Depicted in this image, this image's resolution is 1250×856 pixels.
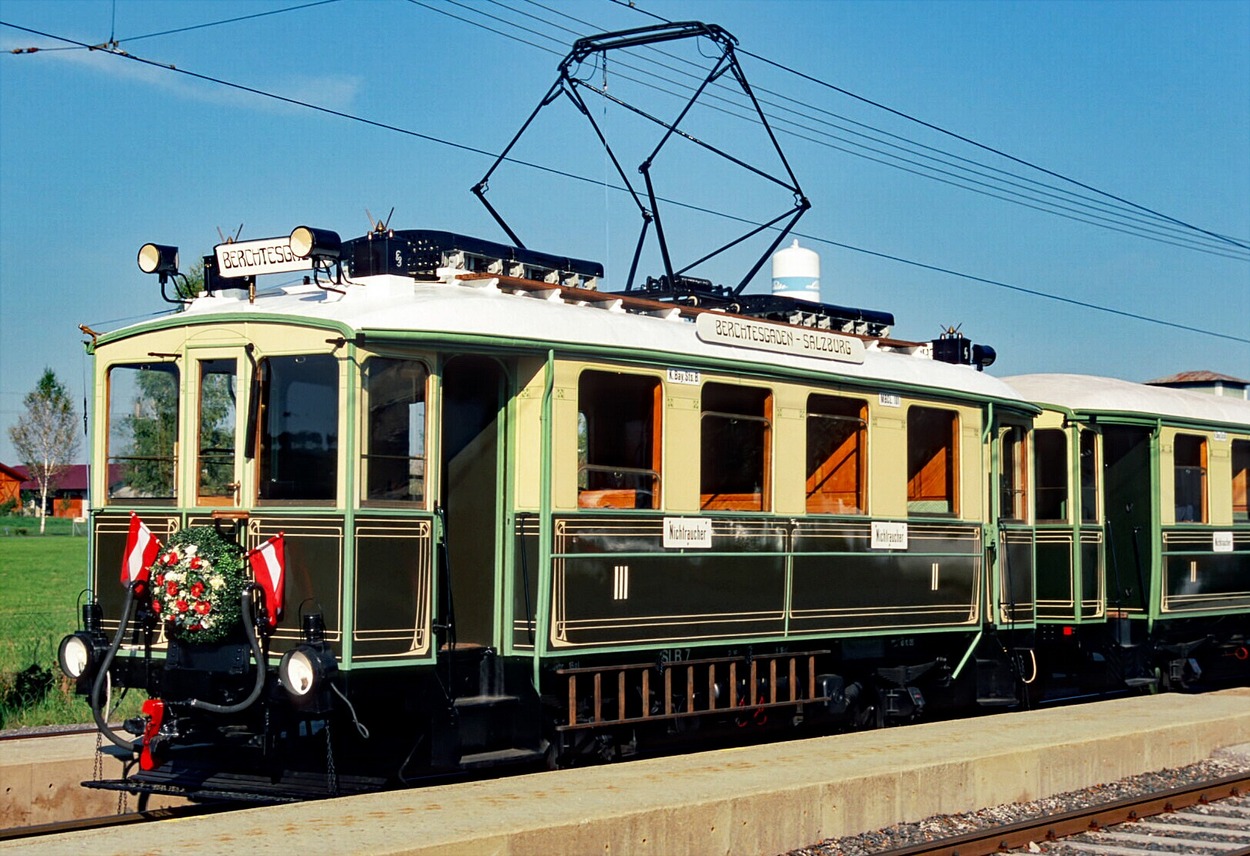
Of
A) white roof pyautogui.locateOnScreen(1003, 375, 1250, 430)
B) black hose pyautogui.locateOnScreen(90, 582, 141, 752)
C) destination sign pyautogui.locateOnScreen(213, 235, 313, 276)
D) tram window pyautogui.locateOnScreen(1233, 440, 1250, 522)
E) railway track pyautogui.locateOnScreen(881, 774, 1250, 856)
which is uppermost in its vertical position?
destination sign pyautogui.locateOnScreen(213, 235, 313, 276)

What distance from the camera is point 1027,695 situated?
50.3ft

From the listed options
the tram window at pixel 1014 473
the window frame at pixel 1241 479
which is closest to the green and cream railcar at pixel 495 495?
the tram window at pixel 1014 473

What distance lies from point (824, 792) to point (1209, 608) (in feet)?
33.9

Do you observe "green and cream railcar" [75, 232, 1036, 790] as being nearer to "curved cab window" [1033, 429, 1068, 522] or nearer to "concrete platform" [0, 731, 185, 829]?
"concrete platform" [0, 731, 185, 829]

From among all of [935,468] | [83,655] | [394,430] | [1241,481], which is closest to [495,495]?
[394,430]

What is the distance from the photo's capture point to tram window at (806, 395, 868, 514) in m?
12.5

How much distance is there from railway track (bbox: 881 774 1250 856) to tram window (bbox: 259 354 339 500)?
4046 mm

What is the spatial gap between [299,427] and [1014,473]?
8.09 m

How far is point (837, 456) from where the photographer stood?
12.7 metres

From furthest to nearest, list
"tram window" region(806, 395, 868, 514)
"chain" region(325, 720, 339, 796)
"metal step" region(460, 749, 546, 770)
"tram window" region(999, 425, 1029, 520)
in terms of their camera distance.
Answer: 1. "tram window" region(999, 425, 1029, 520)
2. "tram window" region(806, 395, 868, 514)
3. "metal step" region(460, 749, 546, 770)
4. "chain" region(325, 720, 339, 796)

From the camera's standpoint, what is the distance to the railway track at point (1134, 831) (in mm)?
8953

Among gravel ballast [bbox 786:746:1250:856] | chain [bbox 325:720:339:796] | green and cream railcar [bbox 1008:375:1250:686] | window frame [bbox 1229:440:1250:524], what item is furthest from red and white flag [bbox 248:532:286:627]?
window frame [bbox 1229:440:1250:524]

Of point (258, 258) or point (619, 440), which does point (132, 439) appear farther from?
point (619, 440)

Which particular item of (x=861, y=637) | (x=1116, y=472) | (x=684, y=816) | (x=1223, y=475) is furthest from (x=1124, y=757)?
(x=1223, y=475)
